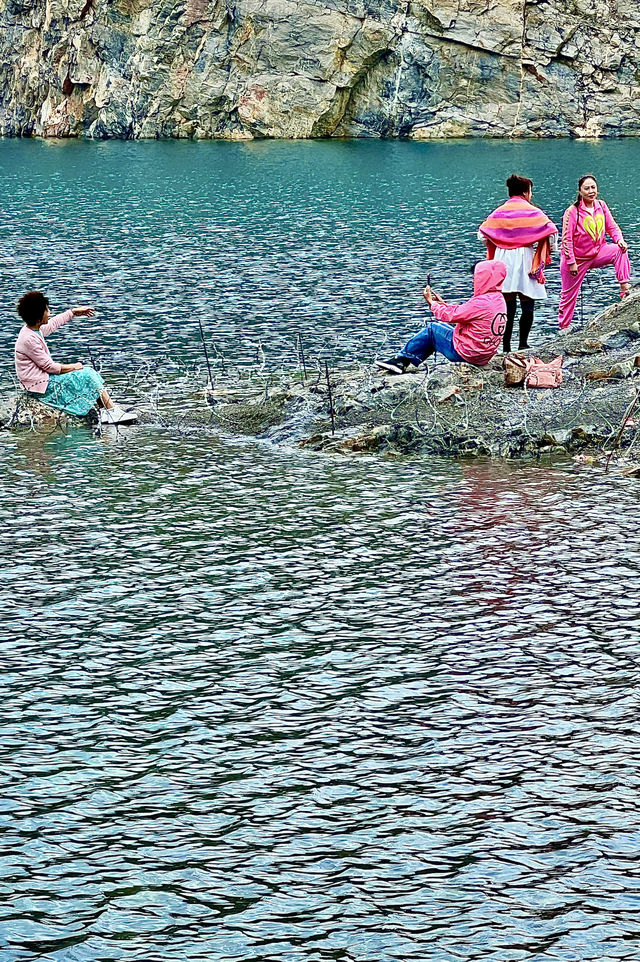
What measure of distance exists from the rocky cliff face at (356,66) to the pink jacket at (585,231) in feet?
309

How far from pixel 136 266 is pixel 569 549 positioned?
105 ft

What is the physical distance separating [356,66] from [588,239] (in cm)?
10015

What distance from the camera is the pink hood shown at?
2208cm

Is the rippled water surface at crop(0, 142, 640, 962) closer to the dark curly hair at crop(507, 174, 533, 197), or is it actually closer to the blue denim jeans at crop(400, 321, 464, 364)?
the blue denim jeans at crop(400, 321, 464, 364)

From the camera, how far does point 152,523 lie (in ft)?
61.6

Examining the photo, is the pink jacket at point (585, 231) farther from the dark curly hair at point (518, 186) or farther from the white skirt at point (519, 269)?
the dark curly hair at point (518, 186)

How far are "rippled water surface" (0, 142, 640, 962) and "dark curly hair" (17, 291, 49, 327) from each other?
6.90 feet

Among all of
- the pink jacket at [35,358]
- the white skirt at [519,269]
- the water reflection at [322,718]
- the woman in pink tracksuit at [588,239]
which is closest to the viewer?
the water reflection at [322,718]

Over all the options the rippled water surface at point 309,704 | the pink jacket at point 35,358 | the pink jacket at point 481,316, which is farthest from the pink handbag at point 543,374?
the pink jacket at point 35,358

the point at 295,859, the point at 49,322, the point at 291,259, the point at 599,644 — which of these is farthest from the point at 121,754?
the point at 291,259

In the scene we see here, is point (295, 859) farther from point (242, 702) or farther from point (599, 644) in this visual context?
point (599, 644)

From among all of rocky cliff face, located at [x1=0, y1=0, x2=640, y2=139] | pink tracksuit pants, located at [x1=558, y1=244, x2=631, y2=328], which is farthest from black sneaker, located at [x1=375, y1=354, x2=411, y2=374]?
rocky cliff face, located at [x1=0, y1=0, x2=640, y2=139]

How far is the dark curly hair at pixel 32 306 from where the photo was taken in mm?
23219

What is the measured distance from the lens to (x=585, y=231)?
995 inches
